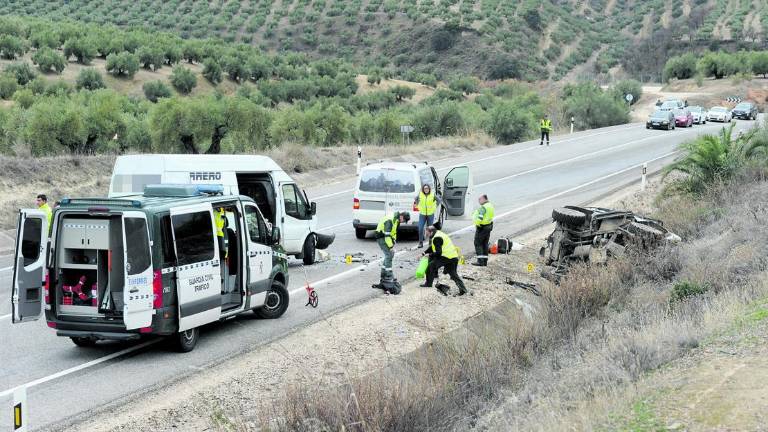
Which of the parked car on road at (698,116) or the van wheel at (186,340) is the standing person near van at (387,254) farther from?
the parked car on road at (698,116)

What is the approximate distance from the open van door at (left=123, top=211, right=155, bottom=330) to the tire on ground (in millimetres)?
9255

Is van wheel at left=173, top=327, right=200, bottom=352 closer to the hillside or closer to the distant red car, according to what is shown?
the distant red car

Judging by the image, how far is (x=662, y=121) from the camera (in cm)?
5206

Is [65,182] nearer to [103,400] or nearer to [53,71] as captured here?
[103,400]

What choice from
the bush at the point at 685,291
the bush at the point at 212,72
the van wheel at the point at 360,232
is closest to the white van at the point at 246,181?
the van wheel at the point at 360,232

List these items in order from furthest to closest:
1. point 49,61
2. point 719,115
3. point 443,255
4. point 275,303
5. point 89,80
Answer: point 719,115
point 49,61
point 89,80
point 443,255
point 275,303

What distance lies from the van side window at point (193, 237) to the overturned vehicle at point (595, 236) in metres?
7.38

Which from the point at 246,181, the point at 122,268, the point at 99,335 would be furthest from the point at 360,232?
the point at 99,335

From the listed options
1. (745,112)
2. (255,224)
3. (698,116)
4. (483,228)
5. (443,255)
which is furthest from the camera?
(745,112)

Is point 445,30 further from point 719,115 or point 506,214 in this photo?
point 506,214

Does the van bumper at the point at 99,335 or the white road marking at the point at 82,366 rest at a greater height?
the van bumper at the point at 99,335

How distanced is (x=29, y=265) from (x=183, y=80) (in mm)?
45623

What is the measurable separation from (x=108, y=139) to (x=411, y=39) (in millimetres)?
69183

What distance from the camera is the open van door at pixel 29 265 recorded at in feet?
35.7
